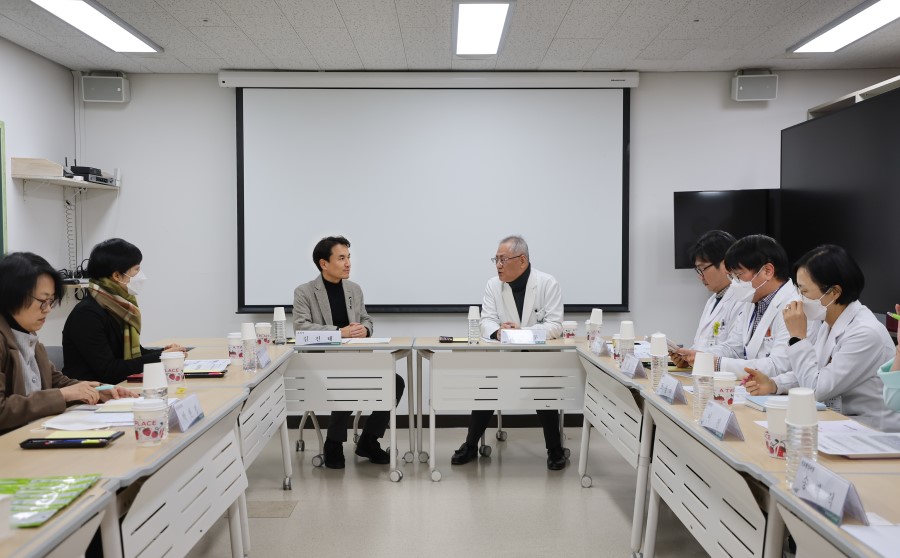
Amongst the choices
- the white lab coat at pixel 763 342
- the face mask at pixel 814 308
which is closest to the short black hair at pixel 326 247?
the white lab coat at pixel 763 342

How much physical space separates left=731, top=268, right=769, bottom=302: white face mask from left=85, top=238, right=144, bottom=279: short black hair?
296 cm

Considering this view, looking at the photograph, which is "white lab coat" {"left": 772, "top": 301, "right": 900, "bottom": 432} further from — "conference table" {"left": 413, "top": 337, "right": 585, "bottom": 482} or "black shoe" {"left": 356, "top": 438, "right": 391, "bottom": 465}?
"black shoe" {"left": 356, "top": 438, "right": 391, "bottom": 465}

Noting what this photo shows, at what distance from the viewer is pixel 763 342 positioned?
3057 mm

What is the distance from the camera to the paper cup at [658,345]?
8.42ft

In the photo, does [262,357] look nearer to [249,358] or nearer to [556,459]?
[249,358]

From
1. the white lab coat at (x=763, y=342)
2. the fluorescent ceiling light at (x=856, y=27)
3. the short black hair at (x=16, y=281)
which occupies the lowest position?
the white lab coat at (x=763, y=342)

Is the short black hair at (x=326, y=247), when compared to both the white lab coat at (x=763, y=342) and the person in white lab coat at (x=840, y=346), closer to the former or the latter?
the white lab coat at (x=763, y=342)

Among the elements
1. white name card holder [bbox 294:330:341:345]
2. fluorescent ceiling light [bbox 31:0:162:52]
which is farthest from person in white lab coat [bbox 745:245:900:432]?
→ fluorescent ceiling light [bbox 31:0:162:52]

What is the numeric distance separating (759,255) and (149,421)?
8.87 ft

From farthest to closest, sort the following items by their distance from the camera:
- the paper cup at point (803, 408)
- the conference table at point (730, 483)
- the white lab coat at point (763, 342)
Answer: the white lab coat at point (763, 342), the paper cup at point (803, 408), the conference table at point (730, 483)

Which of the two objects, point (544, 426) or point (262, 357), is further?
point (544, 426)

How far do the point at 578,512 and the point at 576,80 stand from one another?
3317mm

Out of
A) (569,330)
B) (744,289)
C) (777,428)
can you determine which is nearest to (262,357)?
(569,330)

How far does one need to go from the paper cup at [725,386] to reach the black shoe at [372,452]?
242 centimetres
